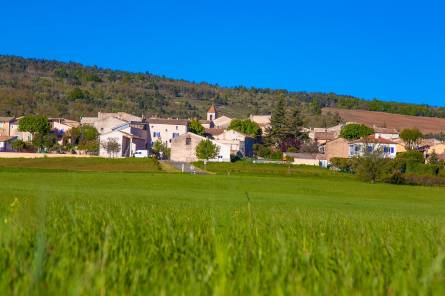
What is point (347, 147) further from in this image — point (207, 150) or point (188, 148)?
point (188, 148)

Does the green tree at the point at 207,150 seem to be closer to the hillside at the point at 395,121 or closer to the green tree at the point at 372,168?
the green tree at the point at 372,168

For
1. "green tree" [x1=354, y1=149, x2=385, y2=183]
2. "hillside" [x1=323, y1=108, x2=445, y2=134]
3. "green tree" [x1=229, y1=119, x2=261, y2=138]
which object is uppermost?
"hillside" [x1=323, y1=108, x2=445, y2=134]

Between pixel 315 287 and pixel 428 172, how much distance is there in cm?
8200

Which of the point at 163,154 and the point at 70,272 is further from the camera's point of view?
the point at 163,154

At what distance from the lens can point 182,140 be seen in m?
106

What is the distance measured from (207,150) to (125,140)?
15163 millimetres

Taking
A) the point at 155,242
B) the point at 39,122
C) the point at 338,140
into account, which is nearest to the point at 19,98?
the point at 39,122

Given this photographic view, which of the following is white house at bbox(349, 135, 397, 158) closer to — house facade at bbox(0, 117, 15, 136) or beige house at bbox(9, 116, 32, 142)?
beige house at bbox(9, 116, 32, 142)

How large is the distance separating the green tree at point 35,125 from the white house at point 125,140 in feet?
41.3

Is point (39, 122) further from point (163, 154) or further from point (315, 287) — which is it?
point (315, 287)

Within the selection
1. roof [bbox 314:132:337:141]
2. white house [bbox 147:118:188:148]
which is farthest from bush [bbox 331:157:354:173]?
white house [bbox 147:118:188:148]

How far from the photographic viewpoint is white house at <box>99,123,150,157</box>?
106 m

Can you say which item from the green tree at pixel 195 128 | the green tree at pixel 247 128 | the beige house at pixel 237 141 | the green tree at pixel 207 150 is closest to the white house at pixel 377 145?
the beige house at pixel 237 141

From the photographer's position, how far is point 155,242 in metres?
4.62
